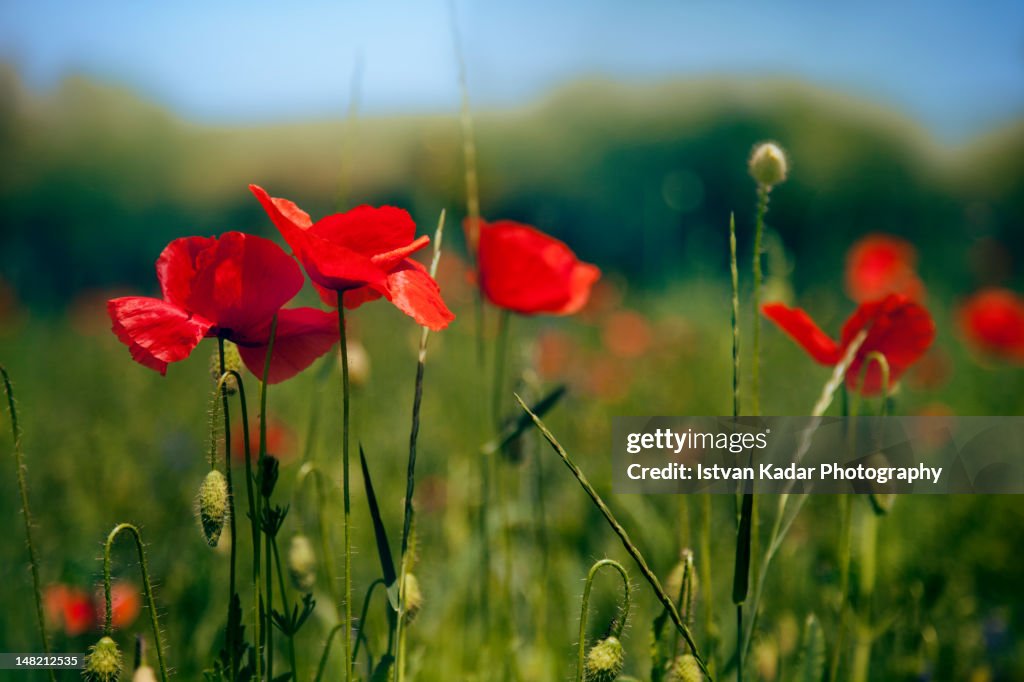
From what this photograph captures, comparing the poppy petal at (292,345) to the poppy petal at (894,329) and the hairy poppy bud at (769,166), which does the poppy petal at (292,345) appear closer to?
the hairy poppy bud at (769,166)

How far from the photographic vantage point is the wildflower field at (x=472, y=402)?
2.56 feet

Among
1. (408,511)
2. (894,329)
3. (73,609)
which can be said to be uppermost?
(894,329)

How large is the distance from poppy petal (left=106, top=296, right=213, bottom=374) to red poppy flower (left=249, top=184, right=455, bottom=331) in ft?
0.40

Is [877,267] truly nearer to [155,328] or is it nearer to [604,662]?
[604,662]

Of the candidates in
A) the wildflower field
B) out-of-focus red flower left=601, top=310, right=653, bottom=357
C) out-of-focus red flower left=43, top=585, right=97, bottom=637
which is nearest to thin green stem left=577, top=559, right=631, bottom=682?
the wildflower field

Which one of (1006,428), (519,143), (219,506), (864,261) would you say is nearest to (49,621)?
(219,506)

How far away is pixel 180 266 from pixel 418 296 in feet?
0.78

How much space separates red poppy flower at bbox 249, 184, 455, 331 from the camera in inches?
27.6

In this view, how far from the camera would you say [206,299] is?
77cm

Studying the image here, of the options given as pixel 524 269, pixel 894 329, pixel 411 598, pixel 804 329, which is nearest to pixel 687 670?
pixel 411 598

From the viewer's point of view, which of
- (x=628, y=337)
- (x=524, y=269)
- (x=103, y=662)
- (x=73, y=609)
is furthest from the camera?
(x=628, y=337)

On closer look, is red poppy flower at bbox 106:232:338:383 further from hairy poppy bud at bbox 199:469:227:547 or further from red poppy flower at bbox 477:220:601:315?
red poppy flower at bbox 477:220:601:315

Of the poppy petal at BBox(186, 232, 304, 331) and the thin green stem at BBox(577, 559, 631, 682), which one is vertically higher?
the poppy petal at BBox(186, 232, 304, 331)

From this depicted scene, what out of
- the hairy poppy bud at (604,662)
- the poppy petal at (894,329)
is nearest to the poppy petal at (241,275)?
the hairy poppy bud at (604,662)
